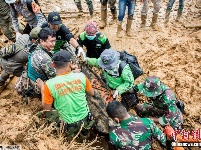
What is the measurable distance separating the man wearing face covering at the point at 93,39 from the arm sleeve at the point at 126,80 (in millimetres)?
864

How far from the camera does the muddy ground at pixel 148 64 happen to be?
11.0 feet

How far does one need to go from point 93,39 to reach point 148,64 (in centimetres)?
184

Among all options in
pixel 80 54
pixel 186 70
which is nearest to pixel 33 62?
pixel 80 54

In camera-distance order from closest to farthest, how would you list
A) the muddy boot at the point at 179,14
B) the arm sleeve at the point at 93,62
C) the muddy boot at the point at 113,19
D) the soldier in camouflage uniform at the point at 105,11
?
the arm sleeve at the point at 93,62 < the soldier in camouflage uniform at the point at 105,11 < the muddy boot at the point at 179,14 < the muddy boot at the point at 113,19

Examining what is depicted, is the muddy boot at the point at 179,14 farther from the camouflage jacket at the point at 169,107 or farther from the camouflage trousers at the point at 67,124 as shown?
the camouflage trousers at the point at 67,124

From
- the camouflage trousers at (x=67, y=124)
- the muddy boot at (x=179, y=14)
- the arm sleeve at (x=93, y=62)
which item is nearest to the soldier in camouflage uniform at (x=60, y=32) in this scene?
the arm sleeve at (x=93, y=62)

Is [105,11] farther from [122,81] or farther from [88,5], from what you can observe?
[122,81]

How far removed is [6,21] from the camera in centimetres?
635

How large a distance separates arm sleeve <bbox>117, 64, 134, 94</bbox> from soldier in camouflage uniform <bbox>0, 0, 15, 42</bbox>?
3.49m

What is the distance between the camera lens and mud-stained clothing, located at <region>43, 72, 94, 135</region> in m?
3.42

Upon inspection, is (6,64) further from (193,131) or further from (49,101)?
(193,131)

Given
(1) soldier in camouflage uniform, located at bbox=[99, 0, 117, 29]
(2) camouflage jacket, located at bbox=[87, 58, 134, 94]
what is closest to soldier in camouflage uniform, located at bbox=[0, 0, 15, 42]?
(1) soldier in camouflage uniform, located at bbox=[99, 0, 117, 29]

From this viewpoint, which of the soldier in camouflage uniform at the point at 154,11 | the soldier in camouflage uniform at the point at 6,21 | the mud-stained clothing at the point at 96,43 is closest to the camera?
the mud-stained clothing at the point at 96,43

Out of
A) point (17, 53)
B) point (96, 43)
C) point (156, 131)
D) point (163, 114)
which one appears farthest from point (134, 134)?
point (17, 53)
